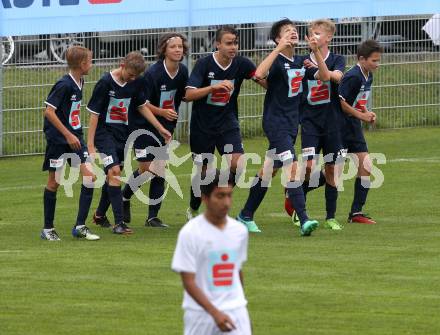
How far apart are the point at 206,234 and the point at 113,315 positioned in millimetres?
2701

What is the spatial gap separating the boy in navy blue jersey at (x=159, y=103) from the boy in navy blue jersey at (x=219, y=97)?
1.06 ft

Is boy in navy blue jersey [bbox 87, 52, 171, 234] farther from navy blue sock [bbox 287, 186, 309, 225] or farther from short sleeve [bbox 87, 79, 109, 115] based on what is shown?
navy blue sock [bbox 287, 186, 309, 225]

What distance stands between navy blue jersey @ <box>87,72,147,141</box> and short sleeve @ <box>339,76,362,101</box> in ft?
6.98

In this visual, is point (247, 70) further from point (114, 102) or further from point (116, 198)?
point (116, 198)

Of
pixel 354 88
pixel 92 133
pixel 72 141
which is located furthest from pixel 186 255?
pixel 354 88

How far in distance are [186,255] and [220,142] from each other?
7314mm

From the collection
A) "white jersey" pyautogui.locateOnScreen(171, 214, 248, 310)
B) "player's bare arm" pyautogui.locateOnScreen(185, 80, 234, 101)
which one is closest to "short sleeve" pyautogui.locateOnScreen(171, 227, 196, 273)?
"white jersey" pyautogui.locateOnScreen(171, 214, 248, 310)

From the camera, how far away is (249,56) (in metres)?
24.1

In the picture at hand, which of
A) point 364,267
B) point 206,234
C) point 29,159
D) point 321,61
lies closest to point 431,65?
point 29,159

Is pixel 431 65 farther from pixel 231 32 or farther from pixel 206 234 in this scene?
pixel 206 234

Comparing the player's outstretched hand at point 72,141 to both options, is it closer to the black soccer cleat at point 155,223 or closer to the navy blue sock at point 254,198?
the black soccer cleat at point 155,223

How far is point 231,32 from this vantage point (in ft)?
46.9

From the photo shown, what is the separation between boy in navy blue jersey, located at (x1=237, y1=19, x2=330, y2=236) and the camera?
1410 centimetres

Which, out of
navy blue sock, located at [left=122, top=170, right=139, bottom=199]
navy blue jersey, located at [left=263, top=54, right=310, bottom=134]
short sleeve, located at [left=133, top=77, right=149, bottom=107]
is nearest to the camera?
navy blue jersey, located at [left=263, top=54, right=310, bottom=134]
